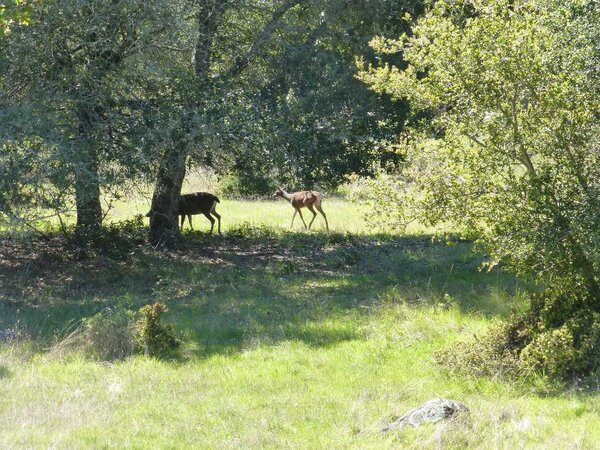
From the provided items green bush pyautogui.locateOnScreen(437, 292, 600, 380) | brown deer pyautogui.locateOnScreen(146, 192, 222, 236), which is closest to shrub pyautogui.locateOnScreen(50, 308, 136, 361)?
green bush pyautogui.locateOnScreen(437, 292, 600, 380)

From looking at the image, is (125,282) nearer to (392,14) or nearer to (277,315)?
(277,315)

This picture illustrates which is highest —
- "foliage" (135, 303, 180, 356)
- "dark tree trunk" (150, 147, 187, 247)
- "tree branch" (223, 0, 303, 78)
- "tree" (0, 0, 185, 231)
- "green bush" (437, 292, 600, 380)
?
"tree branch" (223, 0, 303, 78)

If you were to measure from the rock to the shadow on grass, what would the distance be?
3.62m

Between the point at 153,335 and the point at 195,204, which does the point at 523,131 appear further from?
the point at 195,204

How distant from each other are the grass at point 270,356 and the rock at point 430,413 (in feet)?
0.46

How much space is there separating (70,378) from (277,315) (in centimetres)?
390

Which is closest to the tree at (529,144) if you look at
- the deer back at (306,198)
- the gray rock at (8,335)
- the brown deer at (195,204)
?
the gray rock at (8,335)

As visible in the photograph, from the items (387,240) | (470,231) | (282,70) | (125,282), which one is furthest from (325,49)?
(470,231)

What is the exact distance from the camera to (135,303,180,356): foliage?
36.1 feet

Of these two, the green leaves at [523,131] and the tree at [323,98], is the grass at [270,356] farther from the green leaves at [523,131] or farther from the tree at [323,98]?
the tree at [323,98]

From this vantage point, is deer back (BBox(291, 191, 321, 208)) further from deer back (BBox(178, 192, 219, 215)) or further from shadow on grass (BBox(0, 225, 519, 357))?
deer back (BBox(178, 192, 219, 215))

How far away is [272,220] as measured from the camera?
24391 mm

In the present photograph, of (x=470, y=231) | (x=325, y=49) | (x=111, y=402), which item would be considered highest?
(x=325, y=49)

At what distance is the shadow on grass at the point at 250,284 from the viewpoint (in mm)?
12367
